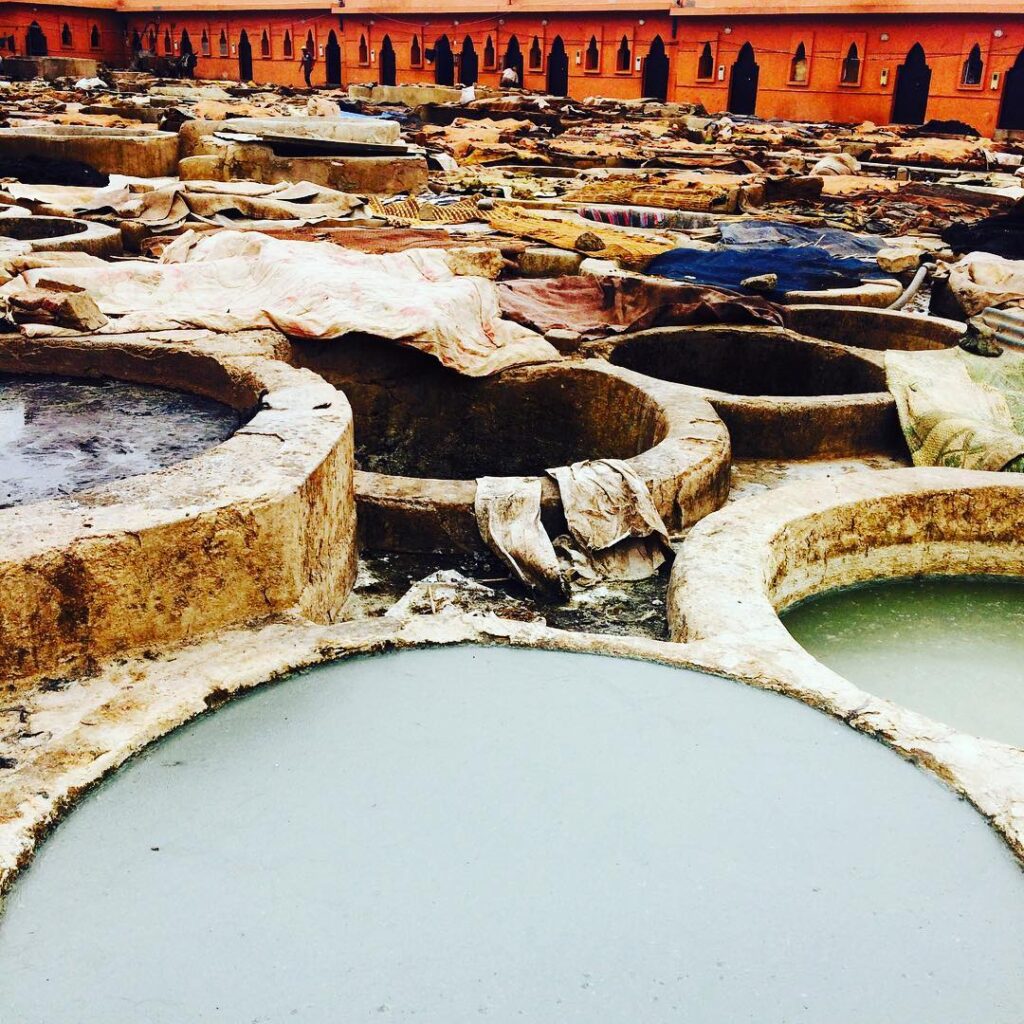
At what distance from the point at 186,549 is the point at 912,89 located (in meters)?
31.7

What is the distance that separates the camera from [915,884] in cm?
216

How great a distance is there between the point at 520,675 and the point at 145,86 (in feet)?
112

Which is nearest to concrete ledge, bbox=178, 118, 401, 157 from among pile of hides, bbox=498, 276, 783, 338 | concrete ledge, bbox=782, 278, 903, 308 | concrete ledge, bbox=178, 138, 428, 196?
concrete ledge, bbox=178, 138, 428, 196

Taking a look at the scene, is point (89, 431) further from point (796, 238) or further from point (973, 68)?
point (973, 68)

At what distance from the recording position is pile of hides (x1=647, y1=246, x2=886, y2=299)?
8852 millimetres

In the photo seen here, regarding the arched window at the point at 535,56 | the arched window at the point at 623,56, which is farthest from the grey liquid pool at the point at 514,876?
the arched window at the point at 535,56

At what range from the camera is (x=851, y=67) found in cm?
2962

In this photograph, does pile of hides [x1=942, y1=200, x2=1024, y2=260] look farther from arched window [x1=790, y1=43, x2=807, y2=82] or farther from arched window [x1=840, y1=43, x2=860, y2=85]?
arched window [x1=790, y1=43, x2=807, y2=82]

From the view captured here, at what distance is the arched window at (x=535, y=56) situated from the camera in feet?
113

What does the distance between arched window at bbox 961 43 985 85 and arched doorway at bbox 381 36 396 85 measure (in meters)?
19.0

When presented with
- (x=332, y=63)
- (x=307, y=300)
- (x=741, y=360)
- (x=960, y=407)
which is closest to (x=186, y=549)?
(x=307, y=300)

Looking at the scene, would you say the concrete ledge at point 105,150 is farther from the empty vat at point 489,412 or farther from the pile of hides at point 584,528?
the pile of hides at point 584,528

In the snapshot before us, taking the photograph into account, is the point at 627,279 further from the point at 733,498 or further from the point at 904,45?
the point at 904,45

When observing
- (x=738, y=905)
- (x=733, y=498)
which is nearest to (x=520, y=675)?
(x=738, y=905)
